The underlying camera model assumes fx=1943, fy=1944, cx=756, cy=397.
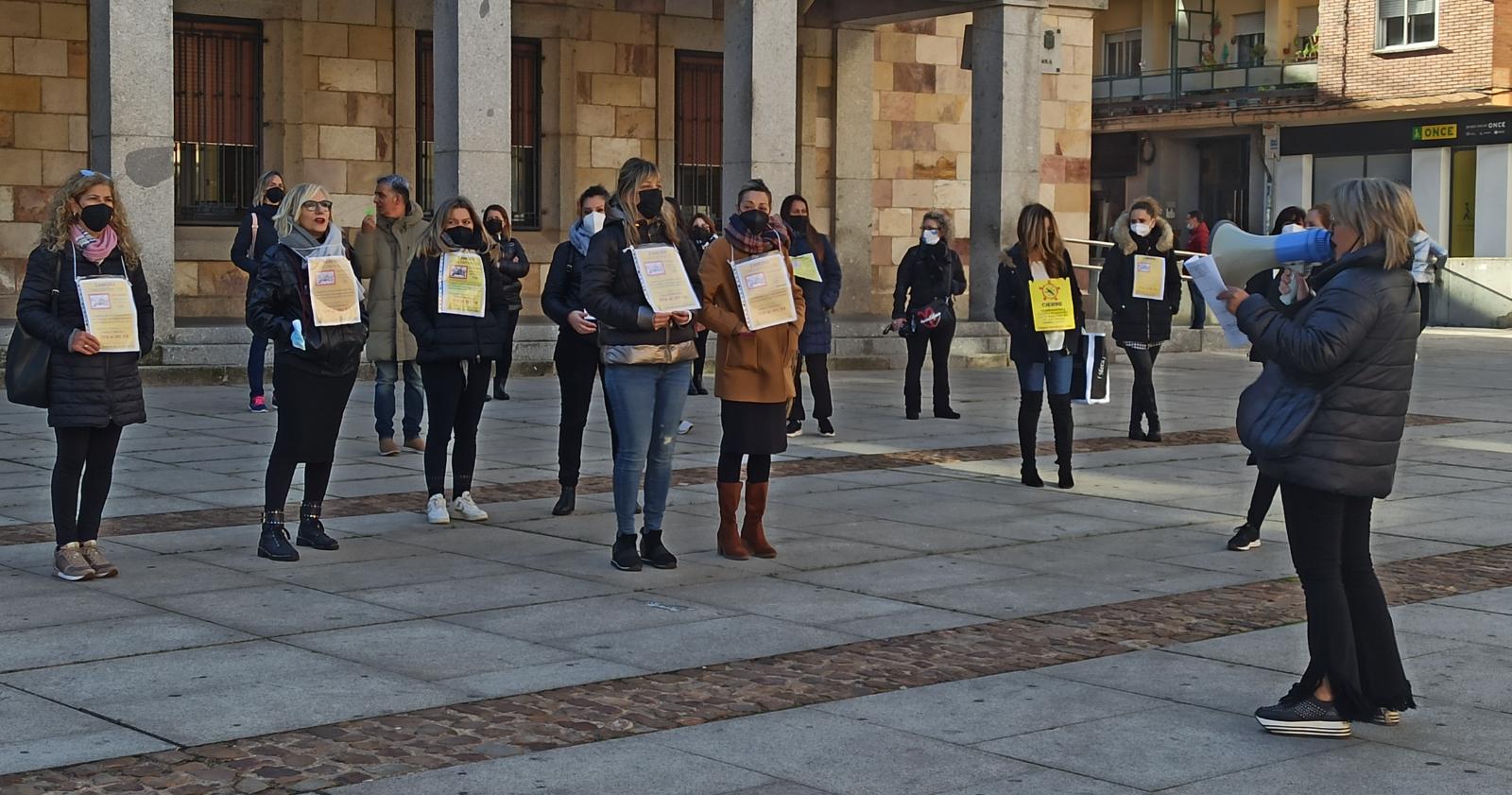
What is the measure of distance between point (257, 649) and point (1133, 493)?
6.19m

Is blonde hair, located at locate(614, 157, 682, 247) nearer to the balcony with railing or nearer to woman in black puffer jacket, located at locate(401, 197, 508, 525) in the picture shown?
woman in black puffer jacket, located at locate(401, 197, 508, 525)

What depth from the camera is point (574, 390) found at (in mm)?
10539

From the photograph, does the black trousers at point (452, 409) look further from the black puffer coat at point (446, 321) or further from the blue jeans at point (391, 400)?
the blue jeans at point (391, 400)

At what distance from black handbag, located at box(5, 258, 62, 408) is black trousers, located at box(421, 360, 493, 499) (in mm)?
2269

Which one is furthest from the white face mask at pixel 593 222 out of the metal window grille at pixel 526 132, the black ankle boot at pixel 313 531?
the metal window grille at pixel 526 132

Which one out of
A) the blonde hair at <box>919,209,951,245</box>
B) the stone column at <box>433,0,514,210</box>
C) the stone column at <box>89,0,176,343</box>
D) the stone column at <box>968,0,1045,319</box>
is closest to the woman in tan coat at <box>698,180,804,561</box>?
the blonde hair at <box>919,209,951,245</box>

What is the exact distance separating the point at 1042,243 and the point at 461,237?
3.74m

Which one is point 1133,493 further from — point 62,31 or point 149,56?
point 62,31

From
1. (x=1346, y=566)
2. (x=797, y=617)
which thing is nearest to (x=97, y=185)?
(x=797, y=617)

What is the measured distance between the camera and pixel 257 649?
7043 mm

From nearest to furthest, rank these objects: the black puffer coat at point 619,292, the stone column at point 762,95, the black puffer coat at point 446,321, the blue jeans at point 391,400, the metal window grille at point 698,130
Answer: the black puffer coat at point 619,292 < the black puffer coat at point 446,321 < the blue jeans at point 391,400 < the stone column at point 762,95 < the metal window grille at point 698,130

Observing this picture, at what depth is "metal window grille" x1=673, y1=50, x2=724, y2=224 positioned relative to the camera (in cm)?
2516

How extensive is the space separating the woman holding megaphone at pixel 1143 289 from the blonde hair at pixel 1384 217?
818 centimetres

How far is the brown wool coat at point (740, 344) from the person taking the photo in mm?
9000
